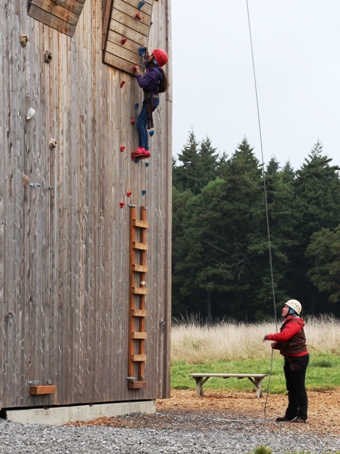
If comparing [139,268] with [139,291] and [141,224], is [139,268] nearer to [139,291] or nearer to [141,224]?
[139,291]

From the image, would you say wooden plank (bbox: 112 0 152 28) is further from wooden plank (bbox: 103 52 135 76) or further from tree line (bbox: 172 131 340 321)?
tree line (bbox: 172 131 340 321)

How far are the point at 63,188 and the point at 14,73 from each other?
170 cm

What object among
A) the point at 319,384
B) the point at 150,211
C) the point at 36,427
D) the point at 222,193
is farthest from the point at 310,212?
the point at 36,427

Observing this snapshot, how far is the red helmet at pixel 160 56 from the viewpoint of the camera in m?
14.8

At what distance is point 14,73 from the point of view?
12281 millimetres

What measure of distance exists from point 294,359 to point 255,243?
1888 inches

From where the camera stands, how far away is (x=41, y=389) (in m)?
12.4

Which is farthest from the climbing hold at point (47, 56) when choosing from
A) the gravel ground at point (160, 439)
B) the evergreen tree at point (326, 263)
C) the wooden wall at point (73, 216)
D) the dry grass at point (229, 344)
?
the evergreen tree at point (326, 263)

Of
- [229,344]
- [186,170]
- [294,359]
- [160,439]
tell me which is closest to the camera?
[160,439]

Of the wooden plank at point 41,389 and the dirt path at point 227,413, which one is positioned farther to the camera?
the dirt path at point 227,413

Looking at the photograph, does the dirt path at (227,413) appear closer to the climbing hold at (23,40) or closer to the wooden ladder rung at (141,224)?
the wooden ladder rung at (141,224)

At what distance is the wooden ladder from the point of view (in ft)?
47.8

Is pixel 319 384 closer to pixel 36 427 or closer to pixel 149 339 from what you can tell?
pixel 149 339

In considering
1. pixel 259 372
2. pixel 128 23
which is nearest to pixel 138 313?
pixel 128 23
